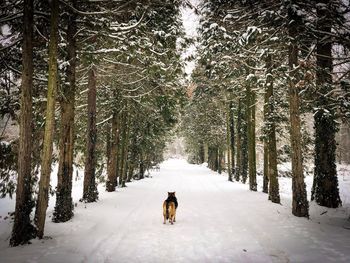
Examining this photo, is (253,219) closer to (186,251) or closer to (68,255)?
(186,251)

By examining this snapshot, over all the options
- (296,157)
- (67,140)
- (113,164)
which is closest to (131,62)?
(67,140)

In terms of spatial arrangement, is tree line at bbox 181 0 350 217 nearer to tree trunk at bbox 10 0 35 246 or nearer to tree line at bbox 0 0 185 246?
tree line at bbox 0 0 185 246

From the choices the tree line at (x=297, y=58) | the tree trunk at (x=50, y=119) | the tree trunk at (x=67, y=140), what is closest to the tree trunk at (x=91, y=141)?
the tree trunk at (x=67, y=140)

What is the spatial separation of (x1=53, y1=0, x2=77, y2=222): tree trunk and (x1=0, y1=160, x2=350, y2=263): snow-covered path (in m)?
0.65

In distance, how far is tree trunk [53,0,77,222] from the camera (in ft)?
33.8

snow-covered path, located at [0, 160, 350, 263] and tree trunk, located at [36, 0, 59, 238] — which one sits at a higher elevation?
tree trunk, located at [36, 0, 59, 238]

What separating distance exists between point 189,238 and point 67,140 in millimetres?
5124

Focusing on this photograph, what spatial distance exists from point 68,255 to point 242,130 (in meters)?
23.3

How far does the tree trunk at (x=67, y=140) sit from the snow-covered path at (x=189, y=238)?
65cm

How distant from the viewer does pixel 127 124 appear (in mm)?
23969

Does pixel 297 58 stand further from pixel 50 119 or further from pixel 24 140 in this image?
pixel 24 140

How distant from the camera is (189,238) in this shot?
8.59 meters

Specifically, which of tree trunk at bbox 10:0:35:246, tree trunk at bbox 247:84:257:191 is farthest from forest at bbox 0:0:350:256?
tree trunk at bbox 247:84:257:191

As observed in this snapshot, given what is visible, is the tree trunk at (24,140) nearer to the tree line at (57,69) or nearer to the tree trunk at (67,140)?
the tree line at (57,69)
